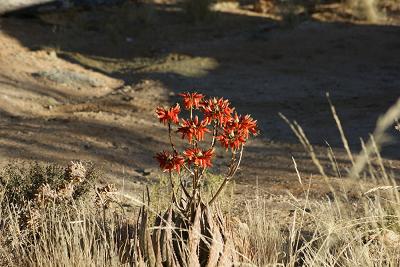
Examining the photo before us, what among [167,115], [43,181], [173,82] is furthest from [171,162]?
[173,82]

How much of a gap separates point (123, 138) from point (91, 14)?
35.4 feet

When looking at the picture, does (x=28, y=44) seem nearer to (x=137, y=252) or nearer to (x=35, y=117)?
(x=35, y=117)

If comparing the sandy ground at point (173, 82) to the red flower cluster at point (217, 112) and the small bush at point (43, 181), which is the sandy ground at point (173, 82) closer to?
the small bush at point (43, 181)

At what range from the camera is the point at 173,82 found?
1405 cm

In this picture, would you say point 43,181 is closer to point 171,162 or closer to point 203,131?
point 171,162

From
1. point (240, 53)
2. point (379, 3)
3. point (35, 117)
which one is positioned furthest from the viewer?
point (379, 3)

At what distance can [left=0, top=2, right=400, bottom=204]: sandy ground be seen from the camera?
922 centimetres

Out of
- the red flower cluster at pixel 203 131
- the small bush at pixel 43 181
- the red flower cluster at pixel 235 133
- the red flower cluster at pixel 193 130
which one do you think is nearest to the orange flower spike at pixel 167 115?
the red flower cluster at pixel 203 131

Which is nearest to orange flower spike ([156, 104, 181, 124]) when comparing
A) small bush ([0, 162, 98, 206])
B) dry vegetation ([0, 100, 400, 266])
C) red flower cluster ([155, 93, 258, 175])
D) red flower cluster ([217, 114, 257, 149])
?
red flower cluster ([155, 93, 258, 175])

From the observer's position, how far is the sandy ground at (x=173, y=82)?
9.22 meters

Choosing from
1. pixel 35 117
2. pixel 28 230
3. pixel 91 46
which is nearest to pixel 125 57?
pixel 91 46

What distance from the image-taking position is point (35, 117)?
1117cm

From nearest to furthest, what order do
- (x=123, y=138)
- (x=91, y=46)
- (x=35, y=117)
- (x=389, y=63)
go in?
(x=123, y=138), (x=35, y=117), (x=389, y=63), (x=91, y=46)

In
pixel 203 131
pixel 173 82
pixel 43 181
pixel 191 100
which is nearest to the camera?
pixel 203 131
